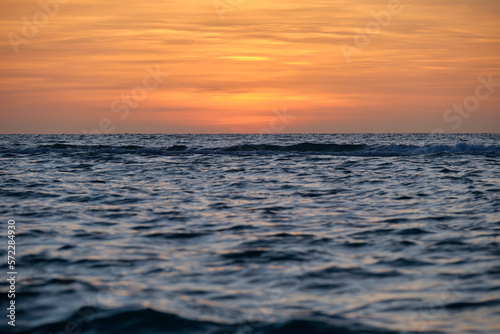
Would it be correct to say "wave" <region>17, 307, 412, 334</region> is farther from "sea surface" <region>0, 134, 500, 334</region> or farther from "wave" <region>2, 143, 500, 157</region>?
"wave" <region>2, 143, 500, 157</region>

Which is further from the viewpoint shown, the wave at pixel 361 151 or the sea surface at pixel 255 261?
the wave at pixel 361 151

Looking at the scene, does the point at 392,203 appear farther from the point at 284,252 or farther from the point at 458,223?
the point at 284,252

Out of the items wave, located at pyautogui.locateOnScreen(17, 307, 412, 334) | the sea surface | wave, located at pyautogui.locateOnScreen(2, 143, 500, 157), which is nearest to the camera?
wave, located at pyautogui.locateOnScreen(17, 307, 412, 334)

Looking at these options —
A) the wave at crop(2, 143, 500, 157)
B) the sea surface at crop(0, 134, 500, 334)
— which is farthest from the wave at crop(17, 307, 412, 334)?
the wave at crop(2, 143, 500, 157)

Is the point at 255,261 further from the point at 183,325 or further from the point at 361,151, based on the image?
the point at 361,151

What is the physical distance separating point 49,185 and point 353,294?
48.0ft

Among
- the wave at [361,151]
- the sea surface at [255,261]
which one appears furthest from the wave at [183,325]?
the wave at [361,151]

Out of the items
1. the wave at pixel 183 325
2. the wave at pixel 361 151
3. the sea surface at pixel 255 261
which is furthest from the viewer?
the wave at pixel 361 151

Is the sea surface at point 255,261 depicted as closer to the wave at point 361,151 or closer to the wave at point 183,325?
the wave at point 183,325

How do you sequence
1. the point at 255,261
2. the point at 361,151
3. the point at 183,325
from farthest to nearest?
the point at 361,151 → the point at 255,261 → the point at 183,325

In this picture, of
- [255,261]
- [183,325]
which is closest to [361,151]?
[255,261]

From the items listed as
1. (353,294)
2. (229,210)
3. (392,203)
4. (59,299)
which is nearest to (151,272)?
(59,299)

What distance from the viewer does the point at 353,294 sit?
20.4ft

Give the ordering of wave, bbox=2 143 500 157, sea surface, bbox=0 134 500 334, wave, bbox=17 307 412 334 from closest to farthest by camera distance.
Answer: wave, bbox=17 307 412 334
sea surface, bbox=0 134 500 334
wave, bbox=2 143 500 157
